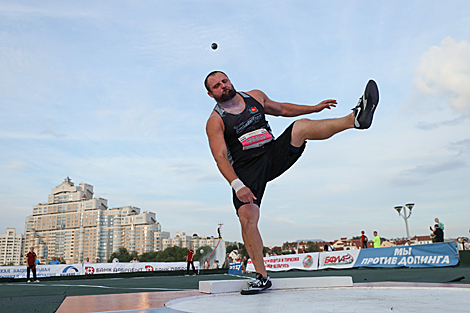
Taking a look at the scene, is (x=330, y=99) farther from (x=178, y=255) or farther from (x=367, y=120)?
(x=178, y=255)

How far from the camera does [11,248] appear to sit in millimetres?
101000

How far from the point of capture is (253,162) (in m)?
2.96

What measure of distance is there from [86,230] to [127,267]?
8992 centimetres

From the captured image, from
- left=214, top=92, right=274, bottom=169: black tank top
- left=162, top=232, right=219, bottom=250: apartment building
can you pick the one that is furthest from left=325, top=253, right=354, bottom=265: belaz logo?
left=162, top=232, right=219, bottom=250: apartment building

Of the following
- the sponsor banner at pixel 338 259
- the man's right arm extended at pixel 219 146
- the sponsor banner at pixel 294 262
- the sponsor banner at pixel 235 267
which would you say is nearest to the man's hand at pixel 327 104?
the man's right arm extended at pixel 219 146

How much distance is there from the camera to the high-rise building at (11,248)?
98438 millimetres

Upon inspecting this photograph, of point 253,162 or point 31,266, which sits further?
point 31,266

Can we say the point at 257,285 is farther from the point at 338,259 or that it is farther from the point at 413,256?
the point at 338,259

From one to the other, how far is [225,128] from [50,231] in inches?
4439

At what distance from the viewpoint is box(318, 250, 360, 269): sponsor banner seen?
13.2 metres

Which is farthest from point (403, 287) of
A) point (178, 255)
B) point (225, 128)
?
point (178, 255)

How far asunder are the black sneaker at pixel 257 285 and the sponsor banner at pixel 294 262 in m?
12.7

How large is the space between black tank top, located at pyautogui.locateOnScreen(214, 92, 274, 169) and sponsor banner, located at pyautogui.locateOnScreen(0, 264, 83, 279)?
1606cm

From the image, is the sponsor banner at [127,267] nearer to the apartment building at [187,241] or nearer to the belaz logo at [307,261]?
the belaz logo at [307,261]
